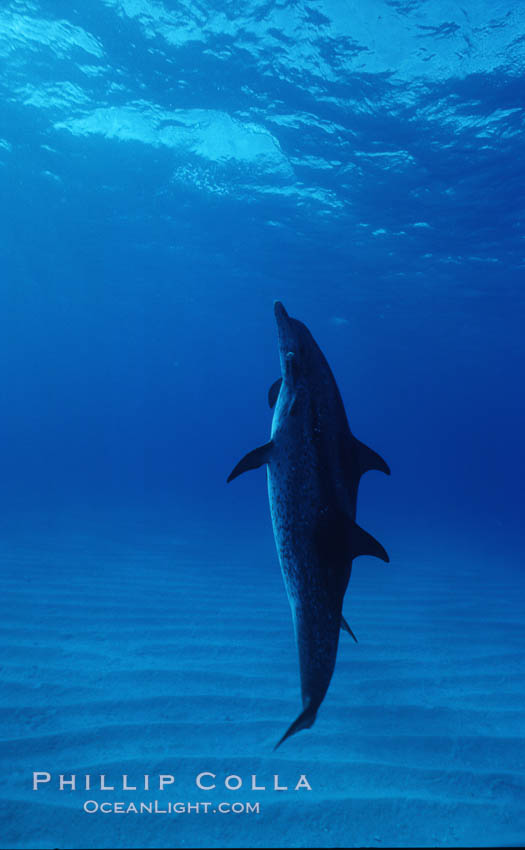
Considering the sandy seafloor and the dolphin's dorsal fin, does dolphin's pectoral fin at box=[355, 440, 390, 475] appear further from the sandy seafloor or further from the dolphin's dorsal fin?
the sandy seafloor

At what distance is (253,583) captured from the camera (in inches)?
386

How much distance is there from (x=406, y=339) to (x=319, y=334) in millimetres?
8293

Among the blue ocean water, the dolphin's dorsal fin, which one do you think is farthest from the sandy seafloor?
the dolphin's dorsal fin

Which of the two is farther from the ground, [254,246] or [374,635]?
[254,246]

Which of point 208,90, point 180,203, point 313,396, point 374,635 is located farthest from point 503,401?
point 313,396

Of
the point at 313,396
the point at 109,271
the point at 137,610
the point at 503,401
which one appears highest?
the point at 109,271

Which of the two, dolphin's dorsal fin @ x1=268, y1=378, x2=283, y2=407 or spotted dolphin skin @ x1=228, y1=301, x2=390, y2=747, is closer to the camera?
spotted dolphin skin @ x1=228, y1=301, x2=390, y2=747

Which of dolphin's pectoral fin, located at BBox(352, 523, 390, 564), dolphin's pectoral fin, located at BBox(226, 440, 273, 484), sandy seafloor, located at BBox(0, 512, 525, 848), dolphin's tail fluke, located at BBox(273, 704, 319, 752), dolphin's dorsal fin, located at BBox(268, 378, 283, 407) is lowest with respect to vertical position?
sandy seafloor, located at BBox(0, 512, 525, 848)

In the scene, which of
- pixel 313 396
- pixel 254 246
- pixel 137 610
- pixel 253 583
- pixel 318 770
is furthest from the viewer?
pixel 254 246

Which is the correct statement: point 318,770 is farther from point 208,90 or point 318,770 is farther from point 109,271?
point 109,271

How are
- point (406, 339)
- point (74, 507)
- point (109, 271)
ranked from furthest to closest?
1. point (406, 339)
2. point (109, 271)
3. point (74, 507)

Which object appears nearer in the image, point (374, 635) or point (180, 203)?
point (374, 635)

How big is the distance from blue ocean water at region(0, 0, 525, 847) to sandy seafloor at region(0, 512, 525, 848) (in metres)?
0.03

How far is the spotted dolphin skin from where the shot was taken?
1.69 m
